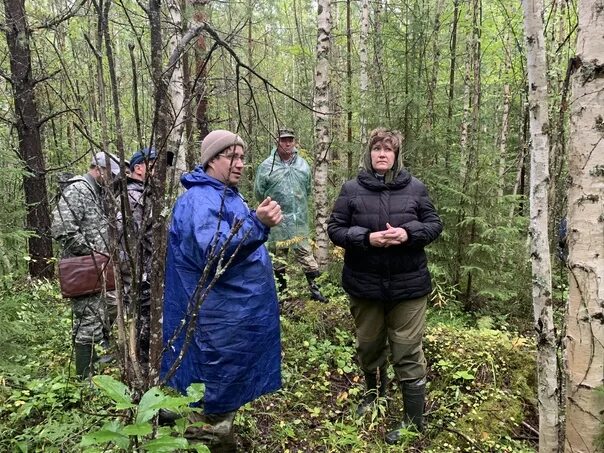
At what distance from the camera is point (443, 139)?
6449 millimetres

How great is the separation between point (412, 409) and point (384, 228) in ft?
4.78

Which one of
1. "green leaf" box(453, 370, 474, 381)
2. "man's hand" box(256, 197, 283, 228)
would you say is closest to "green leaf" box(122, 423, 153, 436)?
"man's hand" box(256, 197, 283, 228)

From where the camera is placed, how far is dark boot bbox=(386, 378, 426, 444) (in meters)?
3.45

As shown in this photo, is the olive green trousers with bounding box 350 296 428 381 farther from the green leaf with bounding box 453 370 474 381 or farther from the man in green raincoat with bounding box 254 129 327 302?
the man in green raincoat with bounding box 254 129 327 302

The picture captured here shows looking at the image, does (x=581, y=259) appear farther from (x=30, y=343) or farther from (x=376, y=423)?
(x=30, y=343)

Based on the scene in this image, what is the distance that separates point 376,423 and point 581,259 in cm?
219

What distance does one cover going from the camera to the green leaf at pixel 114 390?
55.2 inches

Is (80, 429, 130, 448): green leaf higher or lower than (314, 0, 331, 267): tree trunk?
lower

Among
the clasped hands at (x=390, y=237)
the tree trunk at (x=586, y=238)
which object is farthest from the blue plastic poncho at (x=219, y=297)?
the tree trunk at (x=586, y=238)

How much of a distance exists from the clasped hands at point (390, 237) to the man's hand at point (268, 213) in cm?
104

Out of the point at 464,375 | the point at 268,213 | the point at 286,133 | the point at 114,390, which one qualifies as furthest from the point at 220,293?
the point at 286,133

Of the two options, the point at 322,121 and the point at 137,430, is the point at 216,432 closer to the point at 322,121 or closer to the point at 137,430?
the point at 137,430

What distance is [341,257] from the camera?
25.2 feet

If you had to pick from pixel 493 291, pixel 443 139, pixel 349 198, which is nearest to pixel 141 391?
pixel 349 198
